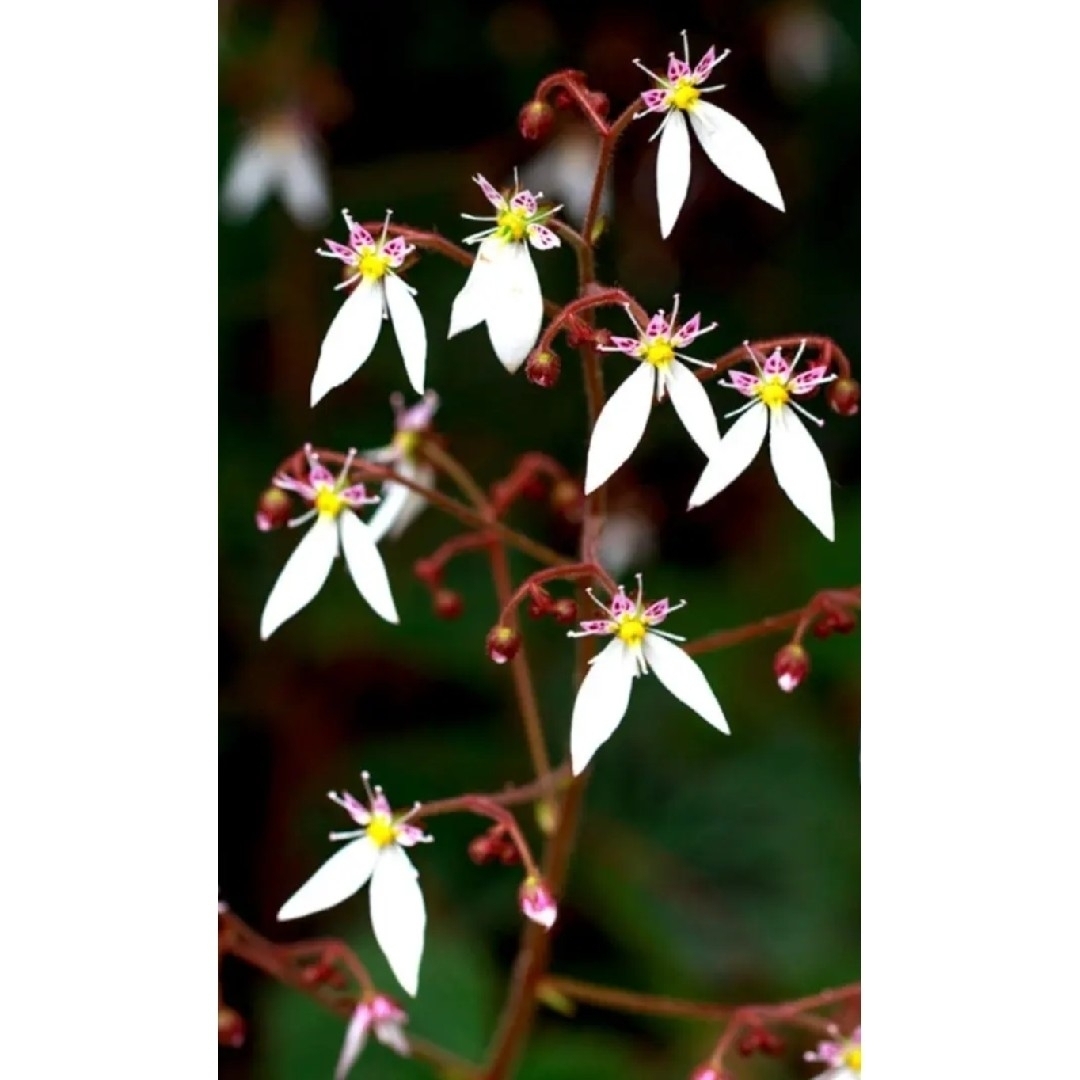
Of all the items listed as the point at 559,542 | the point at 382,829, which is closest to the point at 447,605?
the point at 382,829

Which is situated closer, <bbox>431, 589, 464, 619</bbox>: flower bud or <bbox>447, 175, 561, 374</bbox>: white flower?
<bbox>447, 175, 561, 374</bbox>: white flower

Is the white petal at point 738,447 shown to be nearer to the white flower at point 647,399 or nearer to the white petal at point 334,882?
the white flower at point 647,399

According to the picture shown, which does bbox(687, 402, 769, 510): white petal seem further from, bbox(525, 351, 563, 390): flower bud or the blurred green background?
the blurred green background

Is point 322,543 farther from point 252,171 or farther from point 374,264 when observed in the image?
point 252,171

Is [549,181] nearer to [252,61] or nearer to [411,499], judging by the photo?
[252,61]

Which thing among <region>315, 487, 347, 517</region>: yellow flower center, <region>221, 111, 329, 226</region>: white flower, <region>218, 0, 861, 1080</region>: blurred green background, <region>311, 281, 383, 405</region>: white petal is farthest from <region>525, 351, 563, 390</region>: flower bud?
<region>221, 111, 329, 226</region>: white flower

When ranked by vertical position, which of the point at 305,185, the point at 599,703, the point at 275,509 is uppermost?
the point at 305,185
